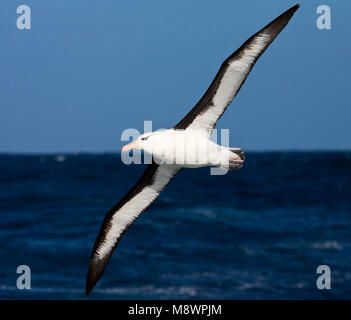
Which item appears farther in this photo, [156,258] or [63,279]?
[156,258]

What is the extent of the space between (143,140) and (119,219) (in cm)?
253

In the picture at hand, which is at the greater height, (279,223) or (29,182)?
(29,182)

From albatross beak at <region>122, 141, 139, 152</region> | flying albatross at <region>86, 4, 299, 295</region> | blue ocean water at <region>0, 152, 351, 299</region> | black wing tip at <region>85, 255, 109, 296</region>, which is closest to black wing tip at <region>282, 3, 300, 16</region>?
flying albatross at <region>86, 4, 299, 295</region>

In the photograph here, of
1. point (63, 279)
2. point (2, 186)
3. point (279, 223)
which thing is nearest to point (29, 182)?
point (2, 186)

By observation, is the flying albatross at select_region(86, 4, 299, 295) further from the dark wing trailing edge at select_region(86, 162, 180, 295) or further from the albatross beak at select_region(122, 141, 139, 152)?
the dark wing trailing edge at select_region(86, 162, 180, 295)

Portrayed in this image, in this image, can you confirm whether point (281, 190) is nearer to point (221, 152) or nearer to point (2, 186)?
point (2, 186)

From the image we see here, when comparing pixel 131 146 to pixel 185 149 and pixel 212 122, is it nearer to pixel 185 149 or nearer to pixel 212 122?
pixel 185 149

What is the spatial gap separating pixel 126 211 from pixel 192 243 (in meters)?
19.1

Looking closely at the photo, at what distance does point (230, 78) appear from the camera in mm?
8531

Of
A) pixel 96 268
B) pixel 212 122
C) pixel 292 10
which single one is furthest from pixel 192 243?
pixel 292 10

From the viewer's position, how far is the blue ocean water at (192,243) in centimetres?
2344

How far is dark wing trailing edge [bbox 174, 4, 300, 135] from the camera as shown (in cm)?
808

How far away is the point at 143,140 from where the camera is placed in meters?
8.53

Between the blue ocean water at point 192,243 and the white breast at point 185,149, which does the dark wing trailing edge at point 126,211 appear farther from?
the blue ocean water at point 192,243
